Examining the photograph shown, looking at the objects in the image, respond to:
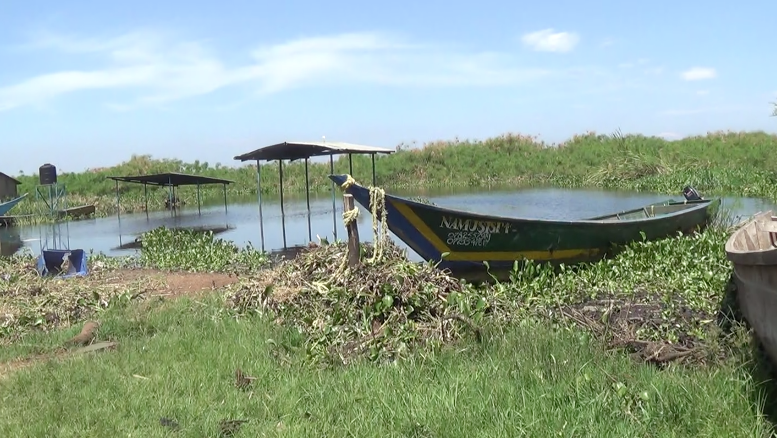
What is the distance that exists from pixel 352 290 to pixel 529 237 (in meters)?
3.10

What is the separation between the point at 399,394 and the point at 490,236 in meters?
4.15

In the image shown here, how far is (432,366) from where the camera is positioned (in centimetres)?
466

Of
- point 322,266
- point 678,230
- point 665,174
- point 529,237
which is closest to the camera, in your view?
point 322,266

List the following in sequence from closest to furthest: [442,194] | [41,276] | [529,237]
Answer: [529,237] → [41,276] → [442,194]

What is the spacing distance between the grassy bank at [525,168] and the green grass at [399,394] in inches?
788

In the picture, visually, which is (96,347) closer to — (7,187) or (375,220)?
(375,220)

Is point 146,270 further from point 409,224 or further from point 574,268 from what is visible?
point 574,268

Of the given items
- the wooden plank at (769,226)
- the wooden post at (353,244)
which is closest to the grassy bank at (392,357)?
the wooden post at (353,244)

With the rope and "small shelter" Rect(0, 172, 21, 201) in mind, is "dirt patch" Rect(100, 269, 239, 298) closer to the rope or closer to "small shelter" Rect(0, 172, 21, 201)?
the rope

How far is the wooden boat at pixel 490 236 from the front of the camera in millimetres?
7621

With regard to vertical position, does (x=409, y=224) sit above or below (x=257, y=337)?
above

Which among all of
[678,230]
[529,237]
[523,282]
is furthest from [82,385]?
[678,230]

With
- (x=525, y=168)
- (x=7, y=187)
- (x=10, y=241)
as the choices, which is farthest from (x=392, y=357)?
(x=525, y=168)

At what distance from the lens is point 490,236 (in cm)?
800
